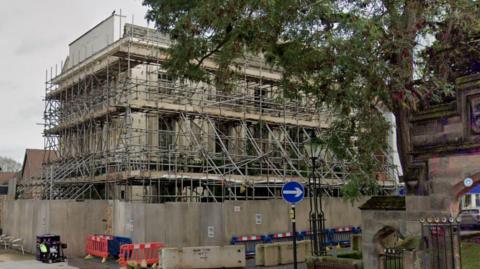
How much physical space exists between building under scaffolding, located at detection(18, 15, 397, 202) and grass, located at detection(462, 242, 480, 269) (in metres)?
8.64

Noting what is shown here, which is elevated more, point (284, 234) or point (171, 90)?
point (171, 90)

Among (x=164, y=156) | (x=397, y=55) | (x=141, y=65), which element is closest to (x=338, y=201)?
(x=164, y=156)

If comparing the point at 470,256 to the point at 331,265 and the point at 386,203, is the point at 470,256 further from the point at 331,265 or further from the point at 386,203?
the point at 331,265

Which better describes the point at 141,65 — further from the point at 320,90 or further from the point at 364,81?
the point at 364,81

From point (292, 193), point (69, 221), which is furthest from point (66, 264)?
point (292, 193)

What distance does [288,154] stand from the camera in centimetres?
2772

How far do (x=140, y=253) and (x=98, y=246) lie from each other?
11.9 feet

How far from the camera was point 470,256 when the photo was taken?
1277 cm

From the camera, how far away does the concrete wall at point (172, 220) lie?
19.4m

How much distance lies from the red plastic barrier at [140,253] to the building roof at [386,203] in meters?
8.18

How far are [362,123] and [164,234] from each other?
31.2 feet

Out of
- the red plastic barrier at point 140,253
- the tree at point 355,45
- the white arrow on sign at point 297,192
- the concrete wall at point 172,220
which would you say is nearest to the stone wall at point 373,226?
the tree at point 355,45

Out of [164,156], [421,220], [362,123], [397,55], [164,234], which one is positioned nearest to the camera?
[421,220]

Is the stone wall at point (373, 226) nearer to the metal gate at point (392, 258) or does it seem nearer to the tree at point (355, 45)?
the metal gate at point (392, 258)
